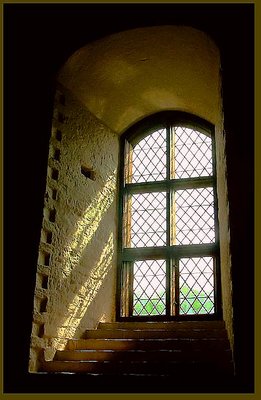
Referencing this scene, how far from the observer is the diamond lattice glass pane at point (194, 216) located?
16.9 ft

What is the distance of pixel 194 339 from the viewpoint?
3979mm

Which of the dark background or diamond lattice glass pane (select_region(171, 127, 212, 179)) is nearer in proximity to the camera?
the dark background

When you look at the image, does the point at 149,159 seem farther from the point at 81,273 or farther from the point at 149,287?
the point at 81,273

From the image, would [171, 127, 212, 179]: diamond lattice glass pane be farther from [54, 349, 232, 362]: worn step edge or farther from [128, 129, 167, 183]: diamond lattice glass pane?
[54, 349, 232, 362]: worn step edge

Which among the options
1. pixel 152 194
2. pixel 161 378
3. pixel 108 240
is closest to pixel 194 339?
pixel 161 378

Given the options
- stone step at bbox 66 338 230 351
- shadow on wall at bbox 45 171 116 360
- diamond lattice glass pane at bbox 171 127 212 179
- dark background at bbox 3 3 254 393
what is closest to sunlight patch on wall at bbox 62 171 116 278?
shadow on wall at bbox 45 171 116 360

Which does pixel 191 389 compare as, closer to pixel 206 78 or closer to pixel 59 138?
pixel 59 138

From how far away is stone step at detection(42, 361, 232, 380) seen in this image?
3.39 metres

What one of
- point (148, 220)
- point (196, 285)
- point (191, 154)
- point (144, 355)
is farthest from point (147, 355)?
point (191, 154)

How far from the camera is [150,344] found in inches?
161

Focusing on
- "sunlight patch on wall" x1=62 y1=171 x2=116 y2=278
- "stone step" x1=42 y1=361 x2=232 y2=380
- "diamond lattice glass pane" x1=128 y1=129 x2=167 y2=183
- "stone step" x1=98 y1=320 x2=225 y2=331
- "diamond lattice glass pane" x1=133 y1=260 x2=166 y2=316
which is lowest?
"stone step" x1=42 y1=361 x2=232 y2=380

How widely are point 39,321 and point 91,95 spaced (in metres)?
2.38

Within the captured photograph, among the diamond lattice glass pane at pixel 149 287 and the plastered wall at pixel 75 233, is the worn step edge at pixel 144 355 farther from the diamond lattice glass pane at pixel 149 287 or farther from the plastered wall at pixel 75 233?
the diamond lattice glass pane at pixel 149 287

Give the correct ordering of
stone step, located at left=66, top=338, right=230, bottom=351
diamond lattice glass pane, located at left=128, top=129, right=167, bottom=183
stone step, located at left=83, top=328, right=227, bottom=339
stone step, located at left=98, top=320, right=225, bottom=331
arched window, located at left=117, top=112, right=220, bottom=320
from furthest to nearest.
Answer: diamond lattice glass pane, located at left=128, top=129, right=167, bottom=183 < arched window, located at left=117, top=112, right=220, bottom=320 < stone step, located at left=98, top=320, right=225, bottom=331 < stone step, located at left=83, top=328, right=227, bottom=339 < stone step, located at left=66, top=338, right=230, bottom=351
